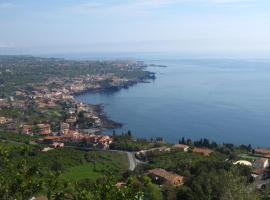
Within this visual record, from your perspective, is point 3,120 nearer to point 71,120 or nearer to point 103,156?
point 71,120

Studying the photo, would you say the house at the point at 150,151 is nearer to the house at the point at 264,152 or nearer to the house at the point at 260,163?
the house at the point at 260,163

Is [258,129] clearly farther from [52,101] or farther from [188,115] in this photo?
[52,101]

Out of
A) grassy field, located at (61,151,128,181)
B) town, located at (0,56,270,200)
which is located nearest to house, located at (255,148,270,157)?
town, located at (0,56,270,200)

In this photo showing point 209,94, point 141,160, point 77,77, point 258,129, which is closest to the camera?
point 141,160

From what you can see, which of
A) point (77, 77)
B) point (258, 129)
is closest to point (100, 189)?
point (258, 129)

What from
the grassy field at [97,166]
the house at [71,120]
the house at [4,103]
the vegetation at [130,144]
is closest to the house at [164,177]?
the grassy field at [97,166]
